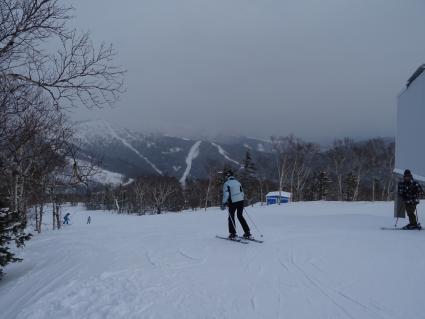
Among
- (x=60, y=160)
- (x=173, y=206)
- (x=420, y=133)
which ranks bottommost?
(x=173, y=206)

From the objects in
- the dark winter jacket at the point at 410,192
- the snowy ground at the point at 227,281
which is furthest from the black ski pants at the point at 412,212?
the snowy ground at the point at 227,281

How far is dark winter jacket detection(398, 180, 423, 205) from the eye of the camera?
42.4ft

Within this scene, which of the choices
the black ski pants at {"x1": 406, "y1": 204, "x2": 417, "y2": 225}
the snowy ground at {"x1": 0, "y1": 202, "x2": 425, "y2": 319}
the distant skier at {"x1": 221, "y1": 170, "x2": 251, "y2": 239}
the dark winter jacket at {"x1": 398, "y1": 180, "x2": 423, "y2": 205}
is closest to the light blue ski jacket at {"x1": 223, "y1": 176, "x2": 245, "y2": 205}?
the distant skier at {"x1": 221, "y1": 170, "x2": 251, "y2": 239}

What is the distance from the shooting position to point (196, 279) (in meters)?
6.88

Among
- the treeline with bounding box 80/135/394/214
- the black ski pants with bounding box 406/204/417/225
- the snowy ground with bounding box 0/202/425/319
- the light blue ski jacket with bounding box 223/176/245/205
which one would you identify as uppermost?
the treeline with bounding box 80/135/394/214

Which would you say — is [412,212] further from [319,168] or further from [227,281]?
[319,168]

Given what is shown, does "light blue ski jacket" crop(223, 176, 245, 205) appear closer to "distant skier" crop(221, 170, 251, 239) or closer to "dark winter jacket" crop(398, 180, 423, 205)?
"distant skier" crop(221, 170, 251, 239)

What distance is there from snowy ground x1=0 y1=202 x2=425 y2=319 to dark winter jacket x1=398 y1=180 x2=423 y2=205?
2626mm

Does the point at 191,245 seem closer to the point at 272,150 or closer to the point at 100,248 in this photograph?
the point at 100,248

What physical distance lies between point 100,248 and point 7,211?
8.45ft

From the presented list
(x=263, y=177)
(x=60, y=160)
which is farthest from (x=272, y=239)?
(x=263, y=177)

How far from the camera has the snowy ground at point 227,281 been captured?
546 cm

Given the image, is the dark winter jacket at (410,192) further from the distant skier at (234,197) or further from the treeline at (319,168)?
the treeline at (319,168)

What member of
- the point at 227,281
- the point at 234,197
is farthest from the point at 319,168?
the point at 227,281
